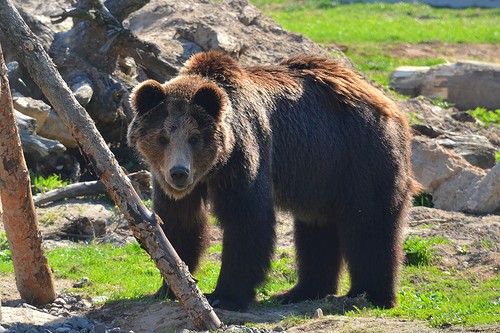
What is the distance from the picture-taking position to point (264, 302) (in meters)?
9.12

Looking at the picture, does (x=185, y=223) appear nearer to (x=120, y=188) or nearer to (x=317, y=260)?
(x=120, y=188)

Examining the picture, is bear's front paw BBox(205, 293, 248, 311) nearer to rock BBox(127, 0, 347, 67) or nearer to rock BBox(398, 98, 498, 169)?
rock BBox(398, 98, 498, 169)

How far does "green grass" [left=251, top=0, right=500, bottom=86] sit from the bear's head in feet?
36.3

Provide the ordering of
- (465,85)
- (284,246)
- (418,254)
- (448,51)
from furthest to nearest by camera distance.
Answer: (448,51), (465,85), (284,246), (418,254)

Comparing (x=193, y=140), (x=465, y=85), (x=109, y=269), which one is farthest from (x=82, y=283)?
(x=465, y=85)

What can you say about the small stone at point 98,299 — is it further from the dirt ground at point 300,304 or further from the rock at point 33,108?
the rock at point 33,108

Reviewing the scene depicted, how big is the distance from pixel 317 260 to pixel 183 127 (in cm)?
236

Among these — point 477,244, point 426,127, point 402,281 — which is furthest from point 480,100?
point 402,281

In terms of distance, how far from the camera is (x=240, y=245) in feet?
27.2

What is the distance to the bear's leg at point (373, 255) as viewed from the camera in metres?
9.12

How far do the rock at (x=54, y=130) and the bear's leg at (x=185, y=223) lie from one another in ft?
15.1

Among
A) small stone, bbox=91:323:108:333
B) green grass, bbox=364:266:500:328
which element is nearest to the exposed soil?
green grass, bbox=364:266:500:328

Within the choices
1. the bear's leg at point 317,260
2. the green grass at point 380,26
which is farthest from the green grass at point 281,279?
the green grass at point 380,26

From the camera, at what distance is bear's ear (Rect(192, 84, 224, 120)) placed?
8.02 m
